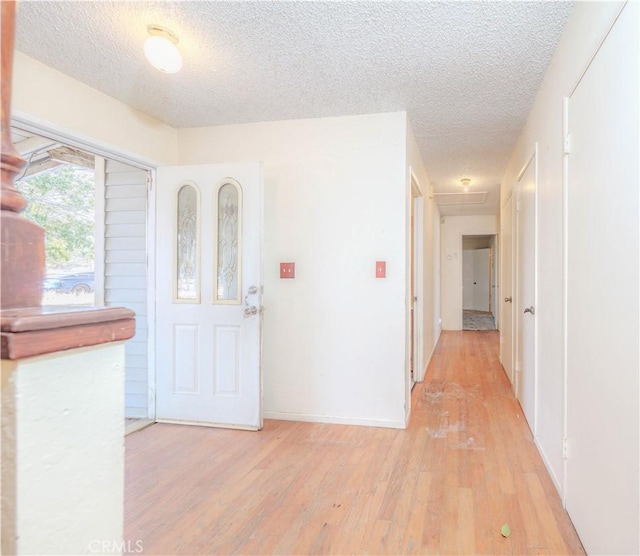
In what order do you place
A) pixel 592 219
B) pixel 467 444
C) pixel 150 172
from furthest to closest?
1. pixel 150 172
2. pixel 467 444
3. pixel 592 219

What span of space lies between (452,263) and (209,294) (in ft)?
21.5

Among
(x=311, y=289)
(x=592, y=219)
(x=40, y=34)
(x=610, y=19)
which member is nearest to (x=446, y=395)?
(x=311, y=289)

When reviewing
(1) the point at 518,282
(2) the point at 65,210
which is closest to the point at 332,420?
(1) the point at 518,282

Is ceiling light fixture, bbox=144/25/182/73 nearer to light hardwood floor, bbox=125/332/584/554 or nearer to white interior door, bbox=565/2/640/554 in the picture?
white interior door, bbox=565/2/640/554

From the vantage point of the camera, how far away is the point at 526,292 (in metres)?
3.34

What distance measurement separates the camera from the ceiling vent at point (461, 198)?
643 cm

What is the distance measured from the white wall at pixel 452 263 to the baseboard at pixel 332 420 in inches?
233

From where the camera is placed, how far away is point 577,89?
1901 mm

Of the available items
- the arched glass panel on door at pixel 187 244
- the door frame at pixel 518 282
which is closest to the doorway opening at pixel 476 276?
the door frame at pixel 518 282

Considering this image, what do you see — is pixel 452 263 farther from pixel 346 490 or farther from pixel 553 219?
pixel 346 490

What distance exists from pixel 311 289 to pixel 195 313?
0.91 m

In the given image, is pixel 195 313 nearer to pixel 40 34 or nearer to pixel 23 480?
pixel 40 34

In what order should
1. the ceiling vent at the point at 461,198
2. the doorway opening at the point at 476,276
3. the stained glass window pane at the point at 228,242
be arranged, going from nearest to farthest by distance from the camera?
the stained glass window pane at the point at 228,242 < the ceiling vent at the point at 461,198 < the doorway opening at the point at 476,276

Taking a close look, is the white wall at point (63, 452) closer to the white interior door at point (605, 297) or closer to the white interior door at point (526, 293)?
the white interior door at point (605, 297)
